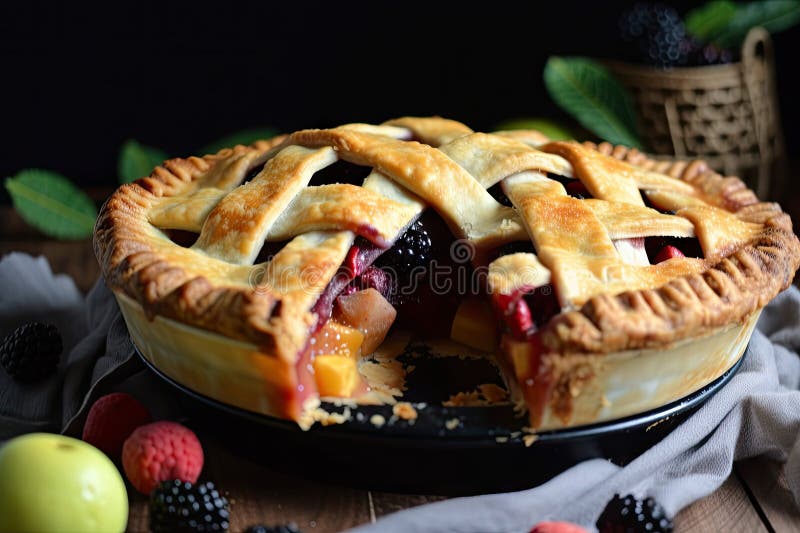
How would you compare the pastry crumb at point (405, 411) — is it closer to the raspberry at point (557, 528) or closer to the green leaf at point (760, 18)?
the raspberry at point (557, 528)

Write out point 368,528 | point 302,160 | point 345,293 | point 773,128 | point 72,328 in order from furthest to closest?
point 773,128
point 72,328
point 302,160
point 345,293
point 368,528

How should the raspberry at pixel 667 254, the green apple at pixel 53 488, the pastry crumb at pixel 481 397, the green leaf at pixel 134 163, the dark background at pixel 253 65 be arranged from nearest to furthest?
the green apple at pixel 53 488 < the pastry crumb at pixel 481 397 < the raspberry at pixel 667 254 < the green leaf at pixel 134 163 < the dark background at pixel 253 65

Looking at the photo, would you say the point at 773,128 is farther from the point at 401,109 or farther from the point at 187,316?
the point at 187,316

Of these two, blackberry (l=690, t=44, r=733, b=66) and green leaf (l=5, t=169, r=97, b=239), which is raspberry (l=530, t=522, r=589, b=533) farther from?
blackberry (l=690, t=44, r=733, b=66)

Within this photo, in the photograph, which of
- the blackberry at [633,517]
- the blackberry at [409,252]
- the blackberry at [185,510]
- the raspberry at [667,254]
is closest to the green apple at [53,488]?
the blackberry at [185,510]

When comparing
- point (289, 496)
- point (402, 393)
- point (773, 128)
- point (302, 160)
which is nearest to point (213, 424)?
point (289, 496)

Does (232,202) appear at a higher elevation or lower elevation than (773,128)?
higher
